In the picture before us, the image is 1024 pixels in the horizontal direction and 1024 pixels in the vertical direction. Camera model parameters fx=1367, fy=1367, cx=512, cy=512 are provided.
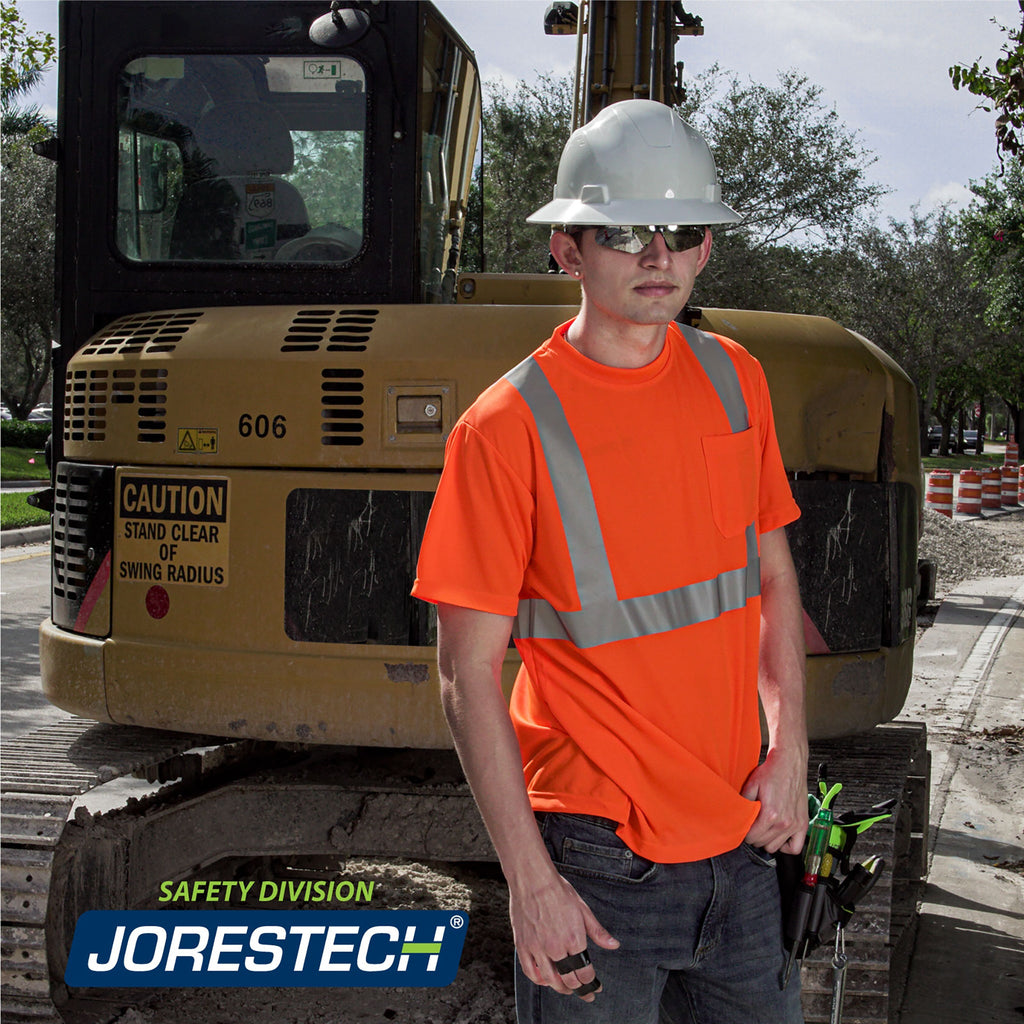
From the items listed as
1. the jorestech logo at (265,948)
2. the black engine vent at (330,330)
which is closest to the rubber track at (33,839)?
the jorestech logo at (265,948)

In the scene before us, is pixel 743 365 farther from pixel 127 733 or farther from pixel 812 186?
pixel 812 186

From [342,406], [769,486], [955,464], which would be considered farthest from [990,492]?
[955,464]

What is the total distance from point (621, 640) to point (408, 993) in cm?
256

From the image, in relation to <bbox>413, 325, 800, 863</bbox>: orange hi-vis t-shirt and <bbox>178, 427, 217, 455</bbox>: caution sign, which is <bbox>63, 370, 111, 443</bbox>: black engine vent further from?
<bbox>413, 325, 800, 863</bbox>: orange hi-vis t-shirt

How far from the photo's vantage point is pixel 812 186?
1052 inches

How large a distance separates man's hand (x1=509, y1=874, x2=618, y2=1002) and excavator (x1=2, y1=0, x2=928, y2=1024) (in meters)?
1.80

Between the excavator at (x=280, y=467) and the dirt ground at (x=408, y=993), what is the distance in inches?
10.0

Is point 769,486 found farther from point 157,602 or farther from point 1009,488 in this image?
point 1009,488

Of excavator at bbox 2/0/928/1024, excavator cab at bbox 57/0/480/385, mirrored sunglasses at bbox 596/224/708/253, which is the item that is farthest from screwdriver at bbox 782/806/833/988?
excavator cab at bbox 57/0/480/385

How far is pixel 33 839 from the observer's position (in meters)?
3.92

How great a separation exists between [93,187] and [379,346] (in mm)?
1361

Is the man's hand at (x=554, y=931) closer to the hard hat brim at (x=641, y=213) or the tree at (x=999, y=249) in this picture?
the hard hat brim at (x=641, y=213)

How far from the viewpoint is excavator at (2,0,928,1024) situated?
4008 millimetres

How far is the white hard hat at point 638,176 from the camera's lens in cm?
233
